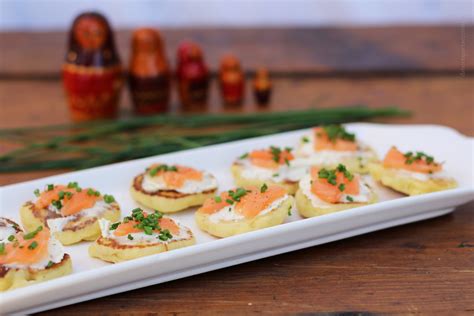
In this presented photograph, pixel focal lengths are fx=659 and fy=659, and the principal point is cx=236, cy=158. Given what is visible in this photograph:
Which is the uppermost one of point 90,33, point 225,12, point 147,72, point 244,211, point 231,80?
point 90,33

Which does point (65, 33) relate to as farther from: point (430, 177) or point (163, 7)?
point (430, 177)

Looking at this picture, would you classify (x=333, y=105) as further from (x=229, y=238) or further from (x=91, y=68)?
(x=229, y=238)

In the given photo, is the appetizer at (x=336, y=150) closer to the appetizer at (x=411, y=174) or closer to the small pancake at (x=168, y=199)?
the appetizer at (x=411, y=174)

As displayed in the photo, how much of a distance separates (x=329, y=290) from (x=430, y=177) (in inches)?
38.0

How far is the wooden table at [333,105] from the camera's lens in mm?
2482

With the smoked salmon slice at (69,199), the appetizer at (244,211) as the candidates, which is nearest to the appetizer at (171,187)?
the appetizer at (244,211)

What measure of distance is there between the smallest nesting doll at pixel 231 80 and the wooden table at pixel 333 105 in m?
0.16

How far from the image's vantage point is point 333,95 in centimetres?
517

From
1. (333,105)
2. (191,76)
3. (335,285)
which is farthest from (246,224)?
(333,105)

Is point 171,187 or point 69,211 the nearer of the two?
point 69,211

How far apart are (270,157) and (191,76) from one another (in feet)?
5.15

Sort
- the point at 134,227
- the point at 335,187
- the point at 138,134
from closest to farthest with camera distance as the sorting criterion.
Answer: the point at 134,227
the point at 335,187
the point at 138,134

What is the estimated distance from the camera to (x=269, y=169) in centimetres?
334

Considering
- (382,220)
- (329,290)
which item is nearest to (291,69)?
(382,220)
